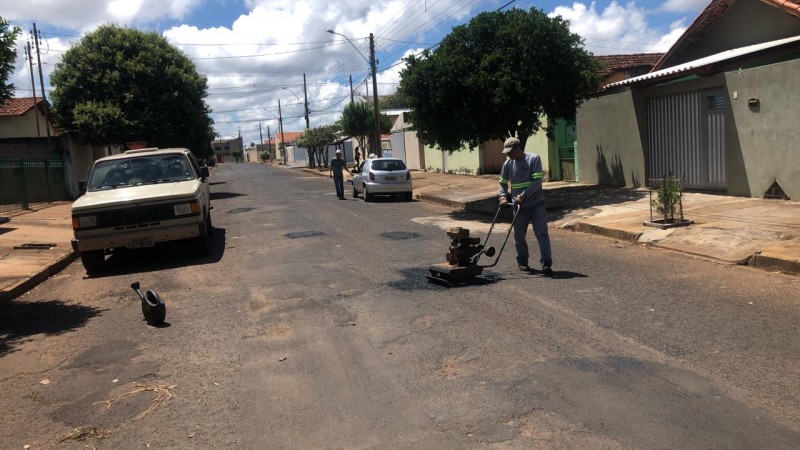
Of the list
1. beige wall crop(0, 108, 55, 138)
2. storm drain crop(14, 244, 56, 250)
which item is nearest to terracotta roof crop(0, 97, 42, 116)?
beige wall crop(0, 108, 55, 138)

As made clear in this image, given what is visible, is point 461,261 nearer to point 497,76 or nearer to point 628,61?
point 497,76

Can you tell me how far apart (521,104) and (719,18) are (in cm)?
543

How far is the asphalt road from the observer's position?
390 centimetres

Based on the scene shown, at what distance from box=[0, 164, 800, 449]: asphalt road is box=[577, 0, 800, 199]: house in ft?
16.0

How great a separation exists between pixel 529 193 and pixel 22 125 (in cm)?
2985

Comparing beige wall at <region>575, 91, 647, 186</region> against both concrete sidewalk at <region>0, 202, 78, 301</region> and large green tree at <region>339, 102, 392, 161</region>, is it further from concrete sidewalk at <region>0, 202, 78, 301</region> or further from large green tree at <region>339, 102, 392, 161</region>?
large green tree at <region>339, 102, 392, 161</region>

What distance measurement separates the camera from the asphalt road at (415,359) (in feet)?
12.8

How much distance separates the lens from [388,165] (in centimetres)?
2038

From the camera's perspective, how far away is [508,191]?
8.11 m

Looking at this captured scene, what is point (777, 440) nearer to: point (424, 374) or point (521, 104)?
point (424, 374)

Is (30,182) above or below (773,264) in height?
above

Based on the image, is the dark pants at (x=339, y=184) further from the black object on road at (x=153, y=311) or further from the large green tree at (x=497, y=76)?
→ the black object on road at (x=153, y=311)

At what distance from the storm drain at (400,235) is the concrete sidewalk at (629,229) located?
297 centimetres

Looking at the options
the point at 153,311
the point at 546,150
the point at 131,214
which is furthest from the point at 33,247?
the point at 546,150
